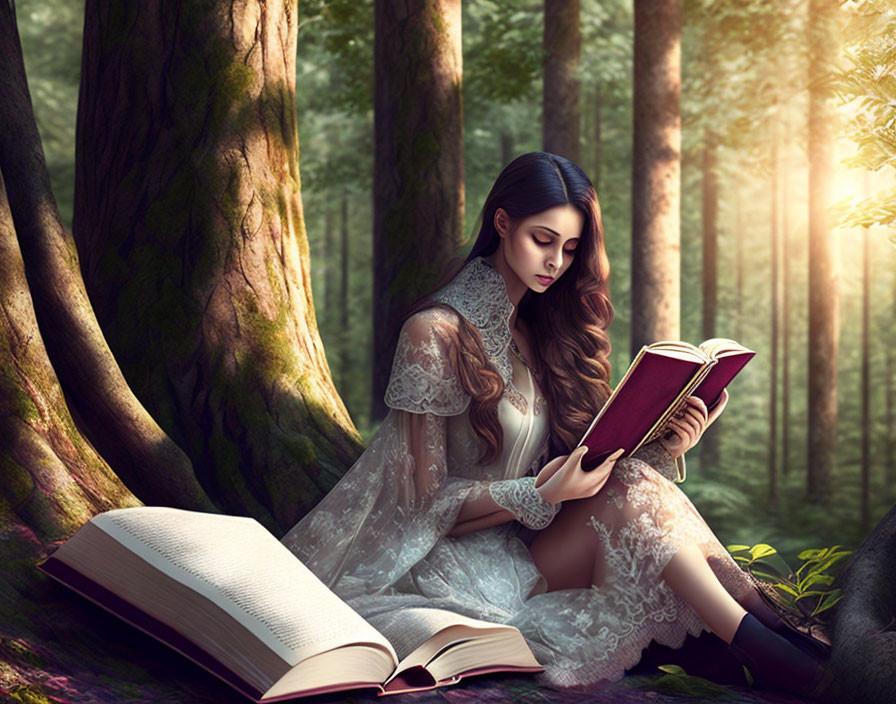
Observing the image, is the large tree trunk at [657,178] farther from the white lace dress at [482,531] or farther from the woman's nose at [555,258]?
the woman's nose at [555,258]

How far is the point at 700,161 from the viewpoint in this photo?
1709cm

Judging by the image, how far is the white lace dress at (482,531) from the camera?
10.4ft

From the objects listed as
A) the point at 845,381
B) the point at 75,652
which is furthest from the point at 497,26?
the point at 845,381

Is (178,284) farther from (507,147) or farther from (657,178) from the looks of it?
(507,147)

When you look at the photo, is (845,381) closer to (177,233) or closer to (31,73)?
(31,73)

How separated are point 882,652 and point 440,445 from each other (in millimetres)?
1544

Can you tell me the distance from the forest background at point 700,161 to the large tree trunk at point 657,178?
1414 mm

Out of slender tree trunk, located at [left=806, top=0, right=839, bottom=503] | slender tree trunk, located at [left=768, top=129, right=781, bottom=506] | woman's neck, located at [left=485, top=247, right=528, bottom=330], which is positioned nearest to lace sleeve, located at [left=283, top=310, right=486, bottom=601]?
woman's neck, located at [left=485, top=247, right=528, bottom=330]

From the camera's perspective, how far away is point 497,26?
13.1m

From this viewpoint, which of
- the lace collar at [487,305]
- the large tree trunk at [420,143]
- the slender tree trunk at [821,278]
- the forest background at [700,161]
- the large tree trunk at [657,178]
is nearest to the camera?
the lace collar at [487,305]

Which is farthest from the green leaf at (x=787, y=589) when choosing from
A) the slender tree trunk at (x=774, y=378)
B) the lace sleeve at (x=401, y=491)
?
the slender tree trunk at (x=774, y=378)

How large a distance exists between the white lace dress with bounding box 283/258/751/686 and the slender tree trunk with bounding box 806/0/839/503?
7.94 meters

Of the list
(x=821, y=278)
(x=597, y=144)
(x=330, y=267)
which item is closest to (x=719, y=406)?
(x=821, y=278)
